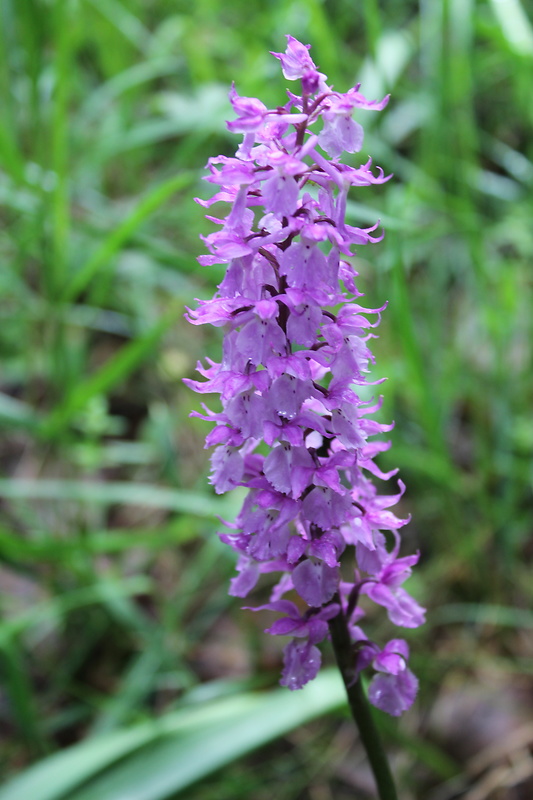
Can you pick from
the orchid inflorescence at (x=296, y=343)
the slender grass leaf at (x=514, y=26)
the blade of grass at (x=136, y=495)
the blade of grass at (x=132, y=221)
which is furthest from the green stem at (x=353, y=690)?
the slender grass leaf at (x=514, y=26)

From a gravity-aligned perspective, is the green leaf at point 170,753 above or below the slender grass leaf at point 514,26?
below

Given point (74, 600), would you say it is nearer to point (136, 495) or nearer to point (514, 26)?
point (136, 495)

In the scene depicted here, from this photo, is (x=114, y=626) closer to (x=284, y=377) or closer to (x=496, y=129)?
(x=284, y=377)

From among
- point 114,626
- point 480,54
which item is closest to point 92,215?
point 114,626

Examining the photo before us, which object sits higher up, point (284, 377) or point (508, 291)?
point (508, 291)

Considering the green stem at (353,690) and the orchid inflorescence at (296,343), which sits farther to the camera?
the green stem at (353,690)

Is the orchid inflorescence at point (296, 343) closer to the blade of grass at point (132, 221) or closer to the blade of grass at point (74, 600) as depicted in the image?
the blade of grass at point (132, 221)

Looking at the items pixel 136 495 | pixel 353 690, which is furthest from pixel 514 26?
pixel 353 690
